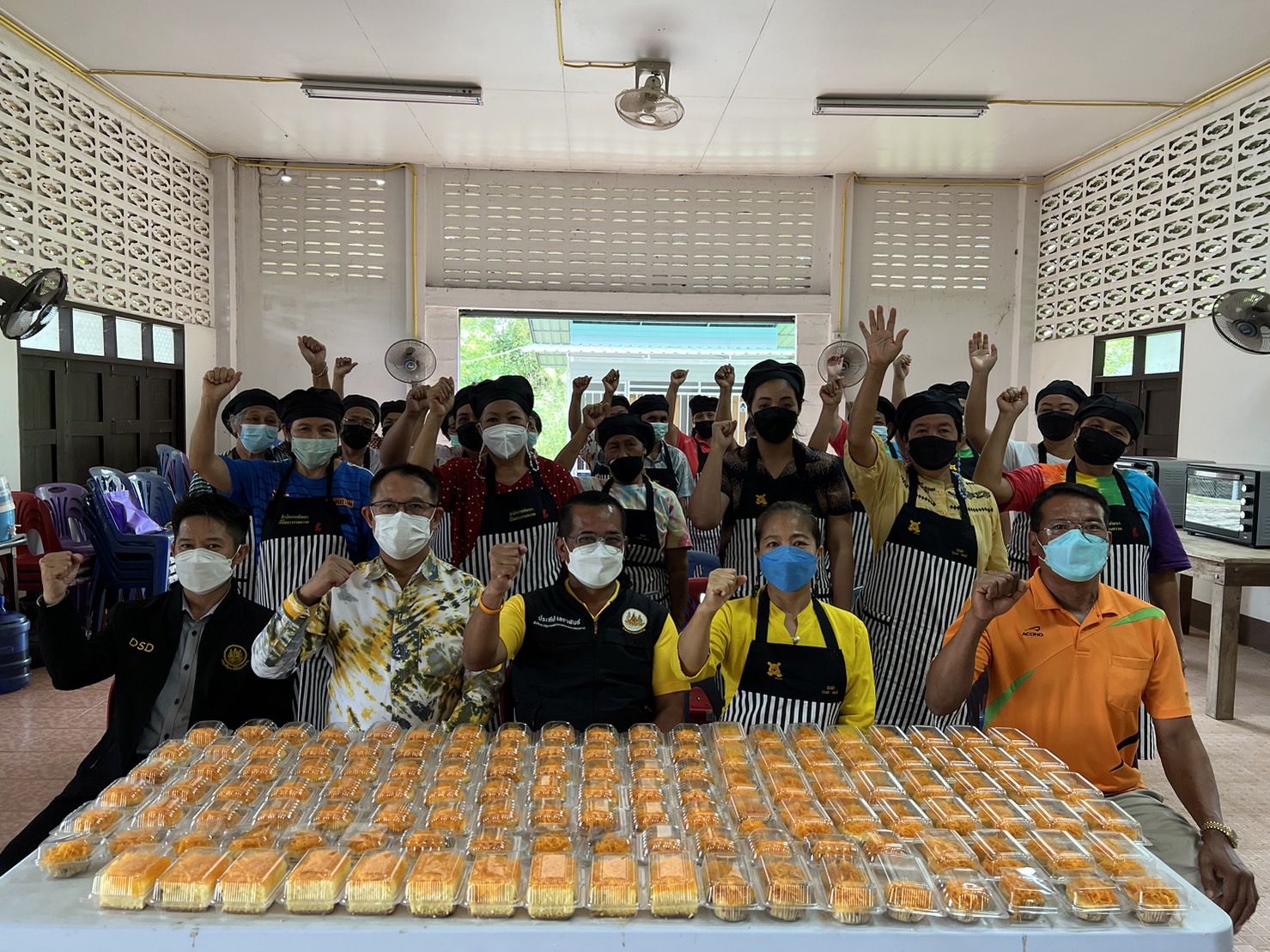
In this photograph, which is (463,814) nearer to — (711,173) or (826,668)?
(826,668)

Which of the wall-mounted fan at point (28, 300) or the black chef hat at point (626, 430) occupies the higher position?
the wall-mounted fan at point (28, 300)

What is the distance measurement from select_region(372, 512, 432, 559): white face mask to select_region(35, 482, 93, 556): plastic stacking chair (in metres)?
4.48

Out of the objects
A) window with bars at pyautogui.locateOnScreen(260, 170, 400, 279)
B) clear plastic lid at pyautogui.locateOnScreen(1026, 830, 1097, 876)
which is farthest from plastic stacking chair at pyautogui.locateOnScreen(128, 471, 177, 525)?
clear plastic lid at pyautogui.locateOnScreen(1026, 830, 1097, 876)

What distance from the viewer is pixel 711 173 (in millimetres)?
9164

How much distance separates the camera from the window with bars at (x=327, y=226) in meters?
9.03

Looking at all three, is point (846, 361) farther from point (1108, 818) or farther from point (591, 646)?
point (1108, 818)

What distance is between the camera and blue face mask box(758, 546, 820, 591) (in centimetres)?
242

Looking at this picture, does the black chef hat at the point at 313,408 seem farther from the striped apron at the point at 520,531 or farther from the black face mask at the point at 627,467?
the black face mask at the point at 627,467

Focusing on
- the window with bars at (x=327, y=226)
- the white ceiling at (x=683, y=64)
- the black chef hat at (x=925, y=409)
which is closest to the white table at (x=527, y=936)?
the black chef hat at (x=925, y=409)

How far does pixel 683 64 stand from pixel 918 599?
4789 millimetres

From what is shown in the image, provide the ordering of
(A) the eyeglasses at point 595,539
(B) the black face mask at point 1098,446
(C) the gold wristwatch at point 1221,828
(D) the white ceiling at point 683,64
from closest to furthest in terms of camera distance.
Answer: (C) the gold wristwatch at point 1221,828 → (A) the eyeglasses at point 595,539 → (B) the black face mask at point 1098,446 → (D) the white ceiling at point 683,64

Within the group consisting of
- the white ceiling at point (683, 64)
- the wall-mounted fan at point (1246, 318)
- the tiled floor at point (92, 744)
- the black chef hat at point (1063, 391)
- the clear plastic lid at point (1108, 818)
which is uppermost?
the white ceiling at point (683, 64)

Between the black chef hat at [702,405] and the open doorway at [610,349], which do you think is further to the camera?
the open doorway at [610,349]

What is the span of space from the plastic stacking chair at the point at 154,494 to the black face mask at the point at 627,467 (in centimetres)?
500
